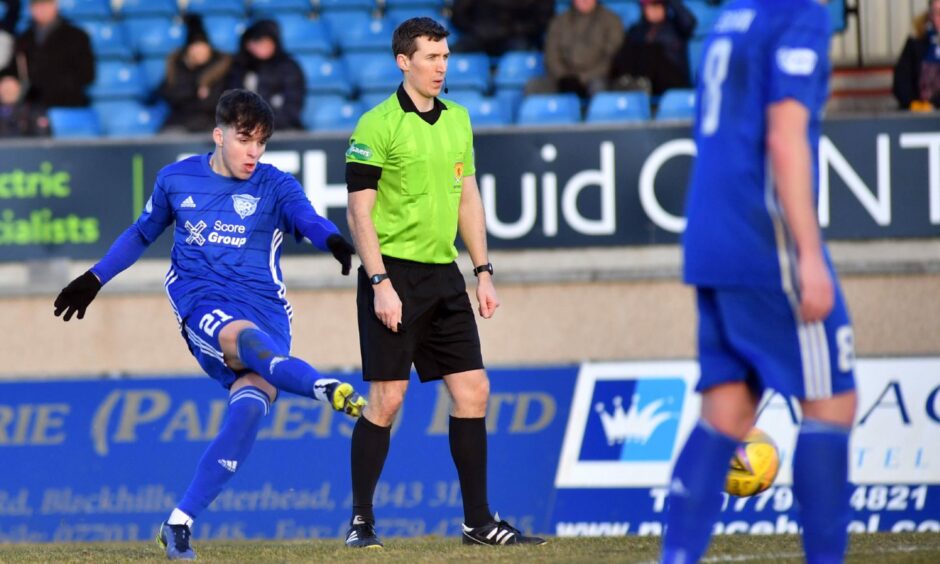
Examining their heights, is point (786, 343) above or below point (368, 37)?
below

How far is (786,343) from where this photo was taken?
3.72m

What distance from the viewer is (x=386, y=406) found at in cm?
595

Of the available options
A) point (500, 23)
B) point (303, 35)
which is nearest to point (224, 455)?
point (500, 23)

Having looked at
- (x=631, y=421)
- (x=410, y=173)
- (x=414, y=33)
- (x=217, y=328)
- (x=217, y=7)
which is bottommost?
(x=631, y=421)

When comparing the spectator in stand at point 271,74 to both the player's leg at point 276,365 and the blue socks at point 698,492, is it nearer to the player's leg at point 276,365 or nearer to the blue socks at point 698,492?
the player's leg at point 276,365

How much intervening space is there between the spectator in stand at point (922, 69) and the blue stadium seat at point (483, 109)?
9.49 ft

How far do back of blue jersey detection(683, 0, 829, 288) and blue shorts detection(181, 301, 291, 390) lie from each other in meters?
2.28

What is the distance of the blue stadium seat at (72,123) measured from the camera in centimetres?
1148

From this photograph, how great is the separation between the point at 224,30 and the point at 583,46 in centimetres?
322

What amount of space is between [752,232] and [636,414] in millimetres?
5686

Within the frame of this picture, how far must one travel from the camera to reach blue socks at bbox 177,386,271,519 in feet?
18.2

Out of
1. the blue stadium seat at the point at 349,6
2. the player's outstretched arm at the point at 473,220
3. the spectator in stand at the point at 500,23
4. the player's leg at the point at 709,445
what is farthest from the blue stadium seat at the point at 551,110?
the player's leg at the point at 709,445

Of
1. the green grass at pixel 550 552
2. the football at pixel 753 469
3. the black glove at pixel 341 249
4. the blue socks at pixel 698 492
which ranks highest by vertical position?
the black glove at pixel 341 249

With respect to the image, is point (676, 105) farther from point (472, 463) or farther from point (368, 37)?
point (472, 463)
